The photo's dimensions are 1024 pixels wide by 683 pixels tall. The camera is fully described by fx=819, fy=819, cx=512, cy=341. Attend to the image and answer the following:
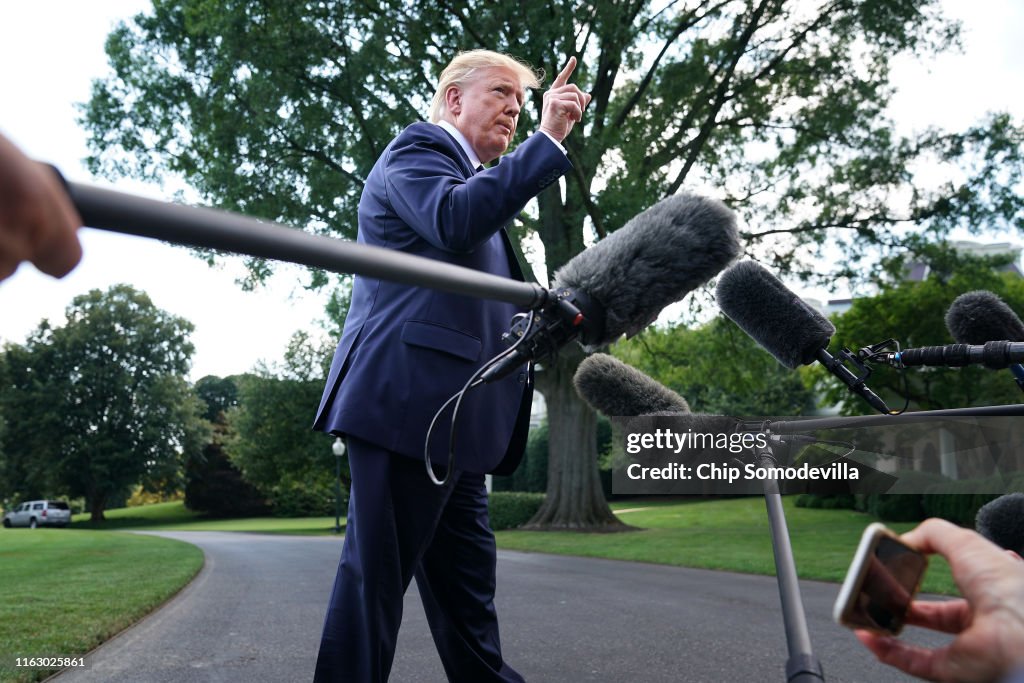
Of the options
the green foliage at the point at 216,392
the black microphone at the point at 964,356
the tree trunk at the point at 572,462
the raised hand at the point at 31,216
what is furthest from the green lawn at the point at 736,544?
the green foliage at the point at 216,392

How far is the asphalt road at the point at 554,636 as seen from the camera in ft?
13.1

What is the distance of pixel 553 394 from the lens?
19859 millimetres

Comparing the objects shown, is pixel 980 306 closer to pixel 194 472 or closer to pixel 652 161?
pixel 652 161

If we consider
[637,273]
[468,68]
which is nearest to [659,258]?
[637,273]

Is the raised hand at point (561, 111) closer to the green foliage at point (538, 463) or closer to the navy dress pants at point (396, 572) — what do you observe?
the navy dress pants at point (396, 572)

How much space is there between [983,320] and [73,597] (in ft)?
22.2

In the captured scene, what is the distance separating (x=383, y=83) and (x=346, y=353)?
1301 centimetres

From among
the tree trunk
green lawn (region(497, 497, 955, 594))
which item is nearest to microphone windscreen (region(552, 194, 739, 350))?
green lawn (region(497, 497, 955, 594))

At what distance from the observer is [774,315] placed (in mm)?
2086

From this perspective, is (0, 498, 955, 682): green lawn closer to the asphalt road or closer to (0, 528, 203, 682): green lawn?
(0, 528, 203, 682): green lawn

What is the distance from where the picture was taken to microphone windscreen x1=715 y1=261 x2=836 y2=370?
2.06 m

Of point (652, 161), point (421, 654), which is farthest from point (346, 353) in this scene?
point (652, 161)

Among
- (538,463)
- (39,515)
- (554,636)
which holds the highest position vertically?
(538,463)

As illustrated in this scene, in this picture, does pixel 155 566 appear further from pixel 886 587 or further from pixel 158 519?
pixel 158 519
